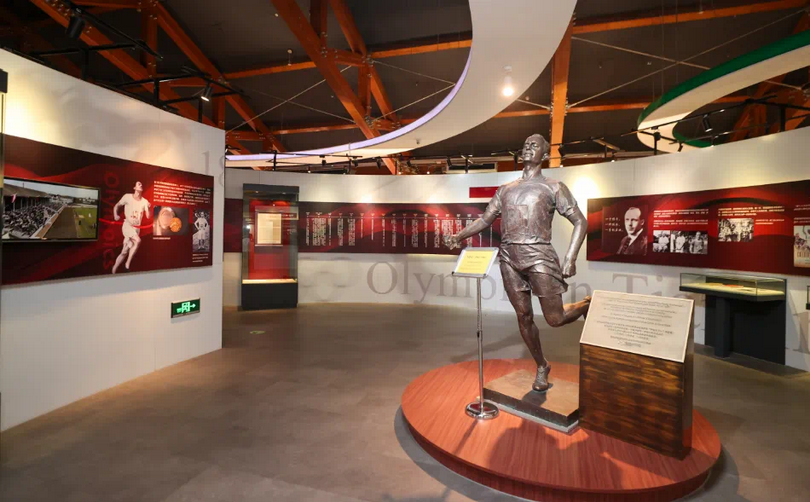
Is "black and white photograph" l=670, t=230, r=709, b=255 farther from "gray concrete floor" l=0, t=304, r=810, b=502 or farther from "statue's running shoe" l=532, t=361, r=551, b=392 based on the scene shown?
"statue's running shoe" l=532, t=361, r=551, b=392

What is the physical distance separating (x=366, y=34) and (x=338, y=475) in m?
7.23

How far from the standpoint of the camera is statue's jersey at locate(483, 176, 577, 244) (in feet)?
9.72

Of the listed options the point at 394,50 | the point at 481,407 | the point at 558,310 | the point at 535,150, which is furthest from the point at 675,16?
the point at 481,407

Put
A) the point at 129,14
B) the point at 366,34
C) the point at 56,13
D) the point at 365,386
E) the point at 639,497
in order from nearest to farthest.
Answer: the point at 639,497 < the point at 365,386 < the point at 56,13 < the point at 129,14 < the point at 366,34

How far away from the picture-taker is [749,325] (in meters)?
4.93

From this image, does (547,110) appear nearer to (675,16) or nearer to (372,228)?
(675,16)

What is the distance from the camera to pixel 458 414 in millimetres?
2941

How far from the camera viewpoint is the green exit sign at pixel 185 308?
448cm

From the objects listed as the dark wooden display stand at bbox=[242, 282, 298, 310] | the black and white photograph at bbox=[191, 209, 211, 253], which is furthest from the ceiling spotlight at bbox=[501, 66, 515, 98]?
the dark wooden display stand at bbox=[242, 282, 298, 310]

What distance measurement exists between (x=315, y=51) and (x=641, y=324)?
6286 mm

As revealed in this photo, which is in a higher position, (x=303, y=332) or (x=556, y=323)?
(x=556, y=323)

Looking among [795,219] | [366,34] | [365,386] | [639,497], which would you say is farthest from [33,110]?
[795,219]

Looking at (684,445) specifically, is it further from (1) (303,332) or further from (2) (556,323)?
(1) (303,332)

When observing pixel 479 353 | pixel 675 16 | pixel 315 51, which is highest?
pixel 675 16
